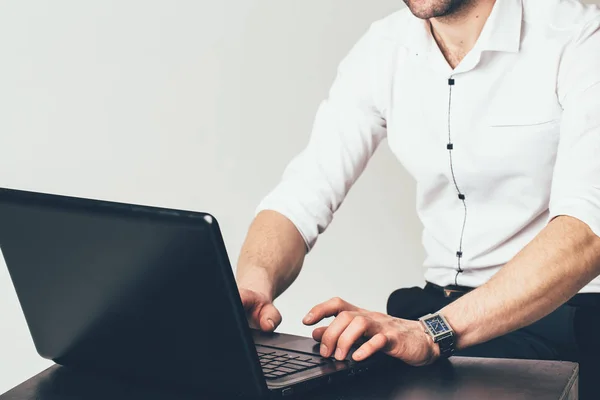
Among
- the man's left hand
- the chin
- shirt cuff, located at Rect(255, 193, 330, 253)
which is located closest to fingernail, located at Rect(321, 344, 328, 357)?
the man's left hand

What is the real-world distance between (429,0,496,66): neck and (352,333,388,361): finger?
85 cm

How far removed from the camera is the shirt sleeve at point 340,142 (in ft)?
6.23

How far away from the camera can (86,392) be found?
3.83 feet

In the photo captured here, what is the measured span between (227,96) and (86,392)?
1558mm

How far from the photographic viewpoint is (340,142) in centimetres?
196

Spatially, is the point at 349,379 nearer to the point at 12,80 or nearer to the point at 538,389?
the point at 538,389

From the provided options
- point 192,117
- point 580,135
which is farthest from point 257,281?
point 192,117

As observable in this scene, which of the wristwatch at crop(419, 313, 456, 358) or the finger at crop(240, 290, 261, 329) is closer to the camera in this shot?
the wristwatch at crop(419, 313, 456, 358)

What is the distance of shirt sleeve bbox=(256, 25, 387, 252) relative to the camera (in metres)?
1.90

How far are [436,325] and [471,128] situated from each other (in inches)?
25.0

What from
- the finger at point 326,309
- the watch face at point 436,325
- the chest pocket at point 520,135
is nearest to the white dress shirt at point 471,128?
the chest pocket at point 520,135

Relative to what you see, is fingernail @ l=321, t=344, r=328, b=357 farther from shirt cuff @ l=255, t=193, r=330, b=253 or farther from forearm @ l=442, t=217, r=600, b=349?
A: shirt cuff @ l=255, t=193, r=330, b=253

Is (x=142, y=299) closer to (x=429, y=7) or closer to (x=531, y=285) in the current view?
(x=531, y=285)

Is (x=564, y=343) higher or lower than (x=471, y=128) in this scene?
lower
